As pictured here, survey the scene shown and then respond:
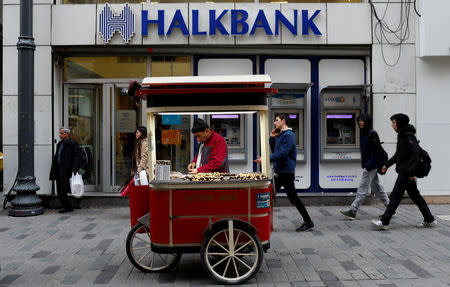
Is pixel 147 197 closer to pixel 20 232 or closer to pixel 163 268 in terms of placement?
pixel 163 268

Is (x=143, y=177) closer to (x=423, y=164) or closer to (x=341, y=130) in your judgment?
(x=341, y=130)

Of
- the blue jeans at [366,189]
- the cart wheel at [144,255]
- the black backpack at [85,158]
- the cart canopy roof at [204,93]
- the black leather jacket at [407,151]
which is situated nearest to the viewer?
the cart canopy roof at [204,93]

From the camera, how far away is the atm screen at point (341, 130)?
10578 millimetres

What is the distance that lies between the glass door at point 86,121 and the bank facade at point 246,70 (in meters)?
0.03

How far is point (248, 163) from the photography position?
10.5m

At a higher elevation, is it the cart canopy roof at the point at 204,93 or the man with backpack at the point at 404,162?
the cart canopy roof at the point at 204,93

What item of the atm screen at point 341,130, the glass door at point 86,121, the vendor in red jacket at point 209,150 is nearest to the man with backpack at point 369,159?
the atm screen at point 341,130

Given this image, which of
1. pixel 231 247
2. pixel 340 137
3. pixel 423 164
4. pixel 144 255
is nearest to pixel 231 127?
pixel 340 137

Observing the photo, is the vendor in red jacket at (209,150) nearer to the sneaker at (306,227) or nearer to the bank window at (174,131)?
the sneaker at (306,227)

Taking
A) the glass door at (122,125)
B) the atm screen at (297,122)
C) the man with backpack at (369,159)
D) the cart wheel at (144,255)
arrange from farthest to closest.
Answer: the glass door at (122,125)
the atm screen at (297,122)
the man with backpack at (369,159)
the cart wheel at (144,255)

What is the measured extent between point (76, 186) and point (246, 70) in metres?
4.34

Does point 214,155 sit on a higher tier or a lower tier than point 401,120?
lower

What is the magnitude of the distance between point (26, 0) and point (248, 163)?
5534 mm

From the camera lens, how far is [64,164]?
965 centimetres
